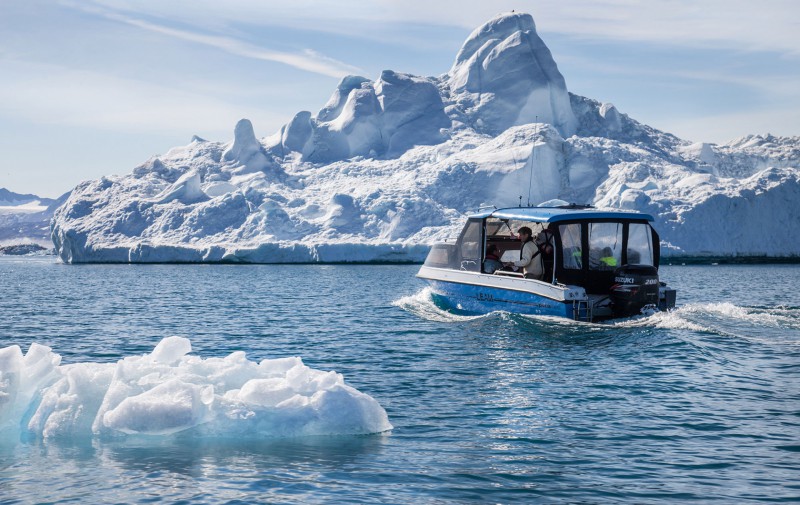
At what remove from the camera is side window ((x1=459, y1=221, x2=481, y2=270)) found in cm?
2155

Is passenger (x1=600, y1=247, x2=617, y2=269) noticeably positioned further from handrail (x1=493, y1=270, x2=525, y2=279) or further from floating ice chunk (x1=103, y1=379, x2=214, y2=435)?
floating ice chunk (x1=103, y1=379, x2=214, y2=435)

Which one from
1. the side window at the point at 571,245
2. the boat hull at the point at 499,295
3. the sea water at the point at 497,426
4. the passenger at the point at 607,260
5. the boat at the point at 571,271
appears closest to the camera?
the sea water at the point at 497,426

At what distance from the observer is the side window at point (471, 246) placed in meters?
21.5

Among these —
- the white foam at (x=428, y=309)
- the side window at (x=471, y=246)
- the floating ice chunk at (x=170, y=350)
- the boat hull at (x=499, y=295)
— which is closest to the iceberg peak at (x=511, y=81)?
the white foam at (x=428, y=309)

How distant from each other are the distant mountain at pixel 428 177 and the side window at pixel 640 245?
4899cm

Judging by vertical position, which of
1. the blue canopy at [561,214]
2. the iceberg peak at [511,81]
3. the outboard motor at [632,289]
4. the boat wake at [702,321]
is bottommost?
the boat wake at [702,321]

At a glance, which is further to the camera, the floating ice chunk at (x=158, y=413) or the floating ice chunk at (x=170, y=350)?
the floating ice chunk at (x=170, y=350)

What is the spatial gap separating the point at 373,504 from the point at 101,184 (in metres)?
91.6

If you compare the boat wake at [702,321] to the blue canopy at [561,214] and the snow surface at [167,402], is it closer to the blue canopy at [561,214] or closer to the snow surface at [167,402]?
the blue canopy at [561,214]

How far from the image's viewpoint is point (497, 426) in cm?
984

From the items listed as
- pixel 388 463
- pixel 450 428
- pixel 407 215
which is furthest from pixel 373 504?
pixel 407 215

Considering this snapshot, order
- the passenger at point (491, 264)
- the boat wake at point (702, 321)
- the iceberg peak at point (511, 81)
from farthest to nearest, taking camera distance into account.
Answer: the iceberg peak at point (511, 81), the passenger at point (491, 264), the boat wake at point (702, 321)

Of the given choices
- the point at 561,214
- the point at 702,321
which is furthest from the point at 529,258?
the point at 702,321

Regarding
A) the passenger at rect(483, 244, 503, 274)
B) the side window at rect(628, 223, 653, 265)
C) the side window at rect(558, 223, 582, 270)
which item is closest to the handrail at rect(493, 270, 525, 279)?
the passenger at rect(483, 244, 503, 274)
